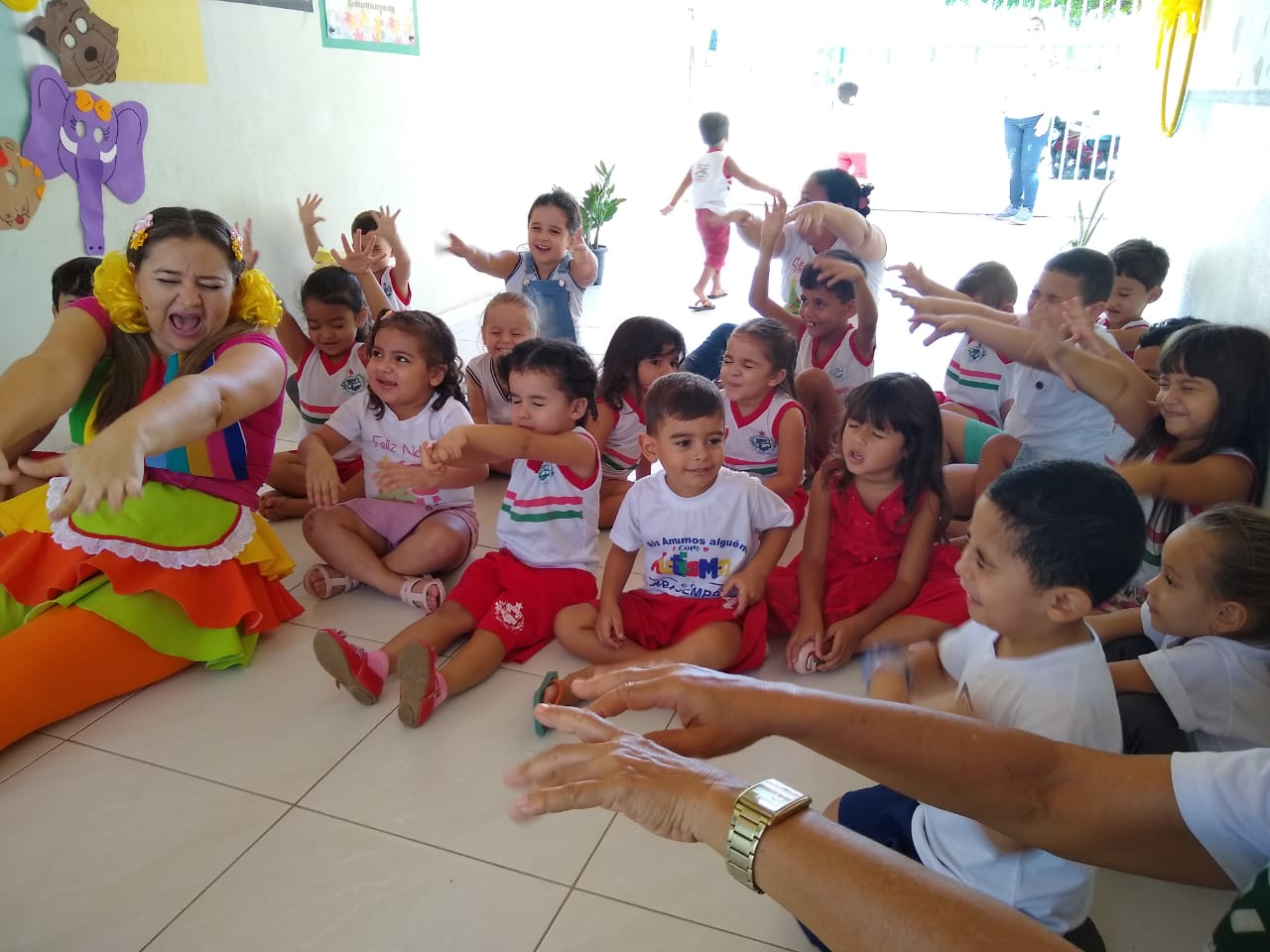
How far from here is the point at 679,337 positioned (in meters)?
2.80

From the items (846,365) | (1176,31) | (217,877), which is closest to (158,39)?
(846,365)

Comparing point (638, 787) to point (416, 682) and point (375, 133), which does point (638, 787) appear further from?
point (375, 133)

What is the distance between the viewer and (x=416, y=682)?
71.1 inches

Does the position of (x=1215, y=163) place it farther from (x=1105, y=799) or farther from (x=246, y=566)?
(x=246, y=566)

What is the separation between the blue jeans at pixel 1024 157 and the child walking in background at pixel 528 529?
8320mm

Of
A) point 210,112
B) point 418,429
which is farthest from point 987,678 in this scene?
point 210,112

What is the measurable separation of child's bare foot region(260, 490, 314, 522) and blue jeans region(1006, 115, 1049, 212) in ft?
27.9

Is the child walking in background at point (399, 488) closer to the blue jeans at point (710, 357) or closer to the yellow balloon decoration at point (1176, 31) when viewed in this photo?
the blue jeans at point (710, 357)

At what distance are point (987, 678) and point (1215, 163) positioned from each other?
8.95 ft

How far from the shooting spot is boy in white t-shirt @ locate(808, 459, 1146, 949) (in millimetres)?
1124

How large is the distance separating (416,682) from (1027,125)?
909 cm

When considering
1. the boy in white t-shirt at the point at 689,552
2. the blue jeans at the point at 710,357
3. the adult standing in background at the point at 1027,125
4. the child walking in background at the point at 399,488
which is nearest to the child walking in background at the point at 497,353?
the child walking in background at the point at 399,488

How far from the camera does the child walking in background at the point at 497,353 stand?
2.88 meters

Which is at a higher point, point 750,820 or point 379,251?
point 379,251
